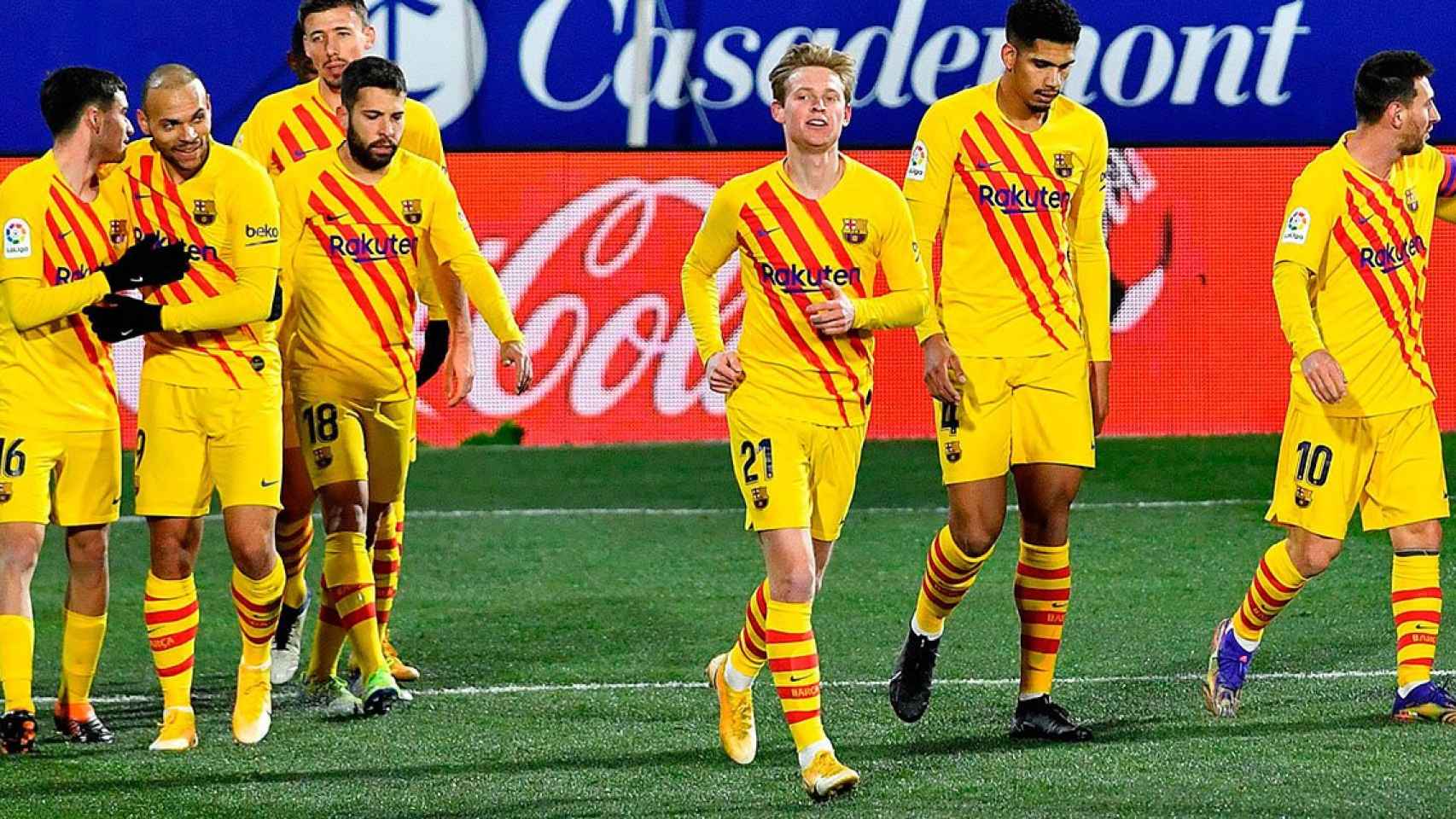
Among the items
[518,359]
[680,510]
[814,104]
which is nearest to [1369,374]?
[814,104]

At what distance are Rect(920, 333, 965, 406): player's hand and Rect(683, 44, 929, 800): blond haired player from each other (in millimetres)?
224

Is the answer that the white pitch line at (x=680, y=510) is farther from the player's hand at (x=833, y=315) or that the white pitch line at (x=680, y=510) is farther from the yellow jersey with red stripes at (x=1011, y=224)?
the player's hand at (x=833, y=315)

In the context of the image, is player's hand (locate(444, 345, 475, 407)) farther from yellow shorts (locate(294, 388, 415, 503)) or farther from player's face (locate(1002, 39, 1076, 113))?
player's face (locate(1002, 39, 1076, 113))

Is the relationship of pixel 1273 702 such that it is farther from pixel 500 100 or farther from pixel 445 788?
pixel 500 100

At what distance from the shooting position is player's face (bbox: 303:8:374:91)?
722cm

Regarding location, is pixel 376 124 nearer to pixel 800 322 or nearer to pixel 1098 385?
pixel 800 322

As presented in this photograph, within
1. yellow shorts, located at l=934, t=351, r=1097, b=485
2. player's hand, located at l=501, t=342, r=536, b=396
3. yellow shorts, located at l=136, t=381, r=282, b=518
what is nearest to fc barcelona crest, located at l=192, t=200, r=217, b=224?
yellow shorts, located at l=136, t=381, r=282, b=518

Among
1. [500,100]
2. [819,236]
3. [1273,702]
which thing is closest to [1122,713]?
[1273,702]

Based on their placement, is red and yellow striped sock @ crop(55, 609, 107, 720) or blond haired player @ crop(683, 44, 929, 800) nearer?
blond haired player @ crop(683, 44, 929, 800)

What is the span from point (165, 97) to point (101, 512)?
116 centimetres

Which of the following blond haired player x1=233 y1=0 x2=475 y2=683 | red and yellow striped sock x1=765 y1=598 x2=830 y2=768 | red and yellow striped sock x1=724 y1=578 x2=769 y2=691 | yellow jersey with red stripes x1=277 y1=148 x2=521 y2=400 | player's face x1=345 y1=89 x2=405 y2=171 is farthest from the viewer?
blond haired player x1=233 y1=0 x2=475 y2=683

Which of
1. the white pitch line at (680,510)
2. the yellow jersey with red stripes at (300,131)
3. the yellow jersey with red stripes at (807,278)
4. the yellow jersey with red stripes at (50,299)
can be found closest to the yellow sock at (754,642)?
the yellow jersey with red stripes at (807,278)

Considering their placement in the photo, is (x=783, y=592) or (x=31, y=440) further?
(x=31, y=440)

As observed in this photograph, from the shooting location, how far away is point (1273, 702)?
21.6 feet
